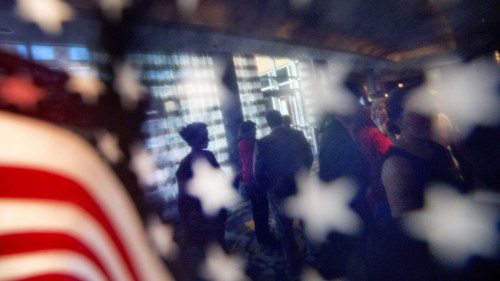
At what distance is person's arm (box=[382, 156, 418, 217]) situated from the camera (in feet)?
2.28

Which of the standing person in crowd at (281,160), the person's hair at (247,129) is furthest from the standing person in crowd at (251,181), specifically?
the standing person in crowd at (281,160)

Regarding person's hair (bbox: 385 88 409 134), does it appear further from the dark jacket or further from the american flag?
the american flag

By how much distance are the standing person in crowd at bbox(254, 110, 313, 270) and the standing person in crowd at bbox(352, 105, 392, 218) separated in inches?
12.5

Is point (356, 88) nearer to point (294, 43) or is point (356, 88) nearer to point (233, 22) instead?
point (294, 43)

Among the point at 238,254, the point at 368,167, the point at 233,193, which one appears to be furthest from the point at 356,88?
the point at 238,254

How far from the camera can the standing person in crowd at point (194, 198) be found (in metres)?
1.11

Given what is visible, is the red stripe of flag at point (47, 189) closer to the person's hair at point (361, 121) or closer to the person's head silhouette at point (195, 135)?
the person's head silhouette at point (195, 135)

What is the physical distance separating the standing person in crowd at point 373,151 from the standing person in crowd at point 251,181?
60 cm

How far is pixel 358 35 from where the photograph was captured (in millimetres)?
1752

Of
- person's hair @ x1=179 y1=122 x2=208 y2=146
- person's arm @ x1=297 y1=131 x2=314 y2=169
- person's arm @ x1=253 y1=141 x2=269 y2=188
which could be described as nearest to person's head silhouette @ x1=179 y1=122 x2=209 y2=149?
person's hair @ x1=179 y1=122 x2=208 y2=146

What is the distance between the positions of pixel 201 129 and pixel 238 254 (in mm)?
771

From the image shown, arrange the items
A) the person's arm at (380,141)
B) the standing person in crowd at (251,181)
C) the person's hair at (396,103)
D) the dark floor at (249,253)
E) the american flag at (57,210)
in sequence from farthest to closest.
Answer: the standing person in crowd at (251,181) → the dark floor at (249,253) → the person's arm at (380,141) → the person's hair at (396,103) → the american flag at (57,210)

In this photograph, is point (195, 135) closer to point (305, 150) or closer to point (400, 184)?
point (305, 150)

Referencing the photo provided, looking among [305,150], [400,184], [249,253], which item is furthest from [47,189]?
[249,253]
